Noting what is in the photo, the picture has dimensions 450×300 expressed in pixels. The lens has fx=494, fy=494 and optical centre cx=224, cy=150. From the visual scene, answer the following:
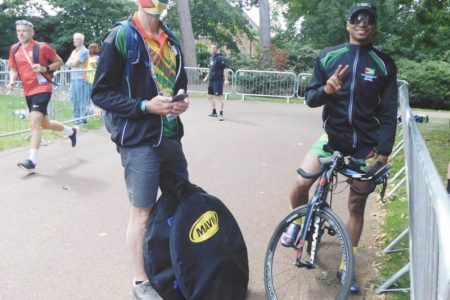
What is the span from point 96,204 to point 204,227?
2732 millimetres

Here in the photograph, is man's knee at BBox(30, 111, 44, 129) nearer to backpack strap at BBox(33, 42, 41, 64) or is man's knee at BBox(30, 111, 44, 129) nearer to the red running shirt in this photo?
the red running shirt

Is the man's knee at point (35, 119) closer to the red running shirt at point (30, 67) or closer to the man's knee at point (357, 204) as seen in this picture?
the red running shirt at point (30, 67)

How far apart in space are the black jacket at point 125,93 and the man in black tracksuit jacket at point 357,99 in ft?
4.15

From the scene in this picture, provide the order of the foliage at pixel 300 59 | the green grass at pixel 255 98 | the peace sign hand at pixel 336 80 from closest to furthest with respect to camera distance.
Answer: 1. the peace sign hand at pixel 336 80
2. the green grass at pixel 255 98
3. the foliage at pixel 300 59

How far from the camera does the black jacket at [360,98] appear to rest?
3703 mm

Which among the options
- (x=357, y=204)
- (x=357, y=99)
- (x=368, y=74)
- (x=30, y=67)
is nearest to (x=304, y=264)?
(x=357, y=204)

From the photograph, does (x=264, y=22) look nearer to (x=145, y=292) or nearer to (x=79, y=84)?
(x=79, y=84)

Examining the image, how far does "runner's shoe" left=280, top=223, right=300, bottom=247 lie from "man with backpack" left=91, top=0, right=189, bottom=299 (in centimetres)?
88

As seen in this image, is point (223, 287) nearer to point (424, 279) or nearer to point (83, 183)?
point (424, 279)

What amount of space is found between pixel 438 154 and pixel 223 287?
693 cm

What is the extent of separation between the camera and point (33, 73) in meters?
6.98

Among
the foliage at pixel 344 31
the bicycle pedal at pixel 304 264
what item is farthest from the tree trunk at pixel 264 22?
the bicycle pedal at pixel 304 264

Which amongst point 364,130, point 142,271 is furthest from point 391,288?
point 142,271

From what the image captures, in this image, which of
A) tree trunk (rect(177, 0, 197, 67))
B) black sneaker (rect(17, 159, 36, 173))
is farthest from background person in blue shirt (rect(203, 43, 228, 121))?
tree trunk (rect(177, 0, 197, 67))
